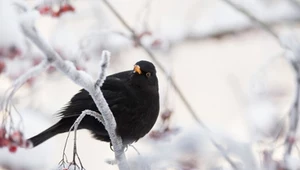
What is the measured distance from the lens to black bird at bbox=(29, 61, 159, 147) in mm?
2637

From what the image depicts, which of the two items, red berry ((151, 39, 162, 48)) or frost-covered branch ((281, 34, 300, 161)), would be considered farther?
red berry ((151, 39, 162, 48))

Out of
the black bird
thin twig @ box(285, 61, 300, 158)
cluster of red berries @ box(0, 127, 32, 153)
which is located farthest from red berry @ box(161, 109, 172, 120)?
cluster of red berries @ box(0, 127, 32, 153)

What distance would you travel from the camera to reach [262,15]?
4992 millimetres

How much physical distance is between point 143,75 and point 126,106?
7.7 inches

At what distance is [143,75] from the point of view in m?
2.76

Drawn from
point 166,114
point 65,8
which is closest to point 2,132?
point 65,8

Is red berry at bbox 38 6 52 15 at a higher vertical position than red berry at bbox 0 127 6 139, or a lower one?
lower

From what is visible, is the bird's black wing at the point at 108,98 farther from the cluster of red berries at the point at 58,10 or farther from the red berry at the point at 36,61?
the red berry at the point at 36,61

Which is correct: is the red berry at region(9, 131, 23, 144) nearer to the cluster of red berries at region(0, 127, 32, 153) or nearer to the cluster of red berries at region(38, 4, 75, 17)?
the cluster of red berries at region(0, 127, 32, 153)

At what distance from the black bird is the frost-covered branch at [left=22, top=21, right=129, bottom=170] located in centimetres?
45

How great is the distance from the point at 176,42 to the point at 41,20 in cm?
193

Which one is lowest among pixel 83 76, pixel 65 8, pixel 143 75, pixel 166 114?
pixel 166 114

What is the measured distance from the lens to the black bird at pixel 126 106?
264 centimetres

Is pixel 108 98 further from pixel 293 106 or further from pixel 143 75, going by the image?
pixel 293 106
